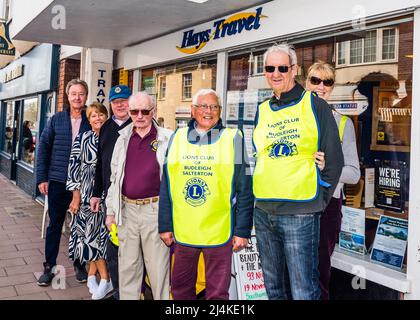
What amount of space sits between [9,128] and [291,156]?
45.6 feet

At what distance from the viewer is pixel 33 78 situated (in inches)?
411

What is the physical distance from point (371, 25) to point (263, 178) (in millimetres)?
1920

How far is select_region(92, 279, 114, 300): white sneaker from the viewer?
3.96 meters

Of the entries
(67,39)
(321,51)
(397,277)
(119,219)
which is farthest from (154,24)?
(397,277)

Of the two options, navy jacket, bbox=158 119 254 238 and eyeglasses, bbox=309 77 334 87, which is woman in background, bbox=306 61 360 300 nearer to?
eyeglasses, bbox=309 77 334 87

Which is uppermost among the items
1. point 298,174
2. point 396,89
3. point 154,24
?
point 154,24

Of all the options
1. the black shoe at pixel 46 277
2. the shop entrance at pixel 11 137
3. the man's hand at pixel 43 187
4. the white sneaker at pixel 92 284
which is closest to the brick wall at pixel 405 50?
the white sneaker at pixel 92 284

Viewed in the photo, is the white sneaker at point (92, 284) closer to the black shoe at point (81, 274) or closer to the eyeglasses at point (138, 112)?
the black shoe at point (81, 274)

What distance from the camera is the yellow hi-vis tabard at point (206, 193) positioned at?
2689 mm

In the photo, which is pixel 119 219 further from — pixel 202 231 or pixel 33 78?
pixel 33 78

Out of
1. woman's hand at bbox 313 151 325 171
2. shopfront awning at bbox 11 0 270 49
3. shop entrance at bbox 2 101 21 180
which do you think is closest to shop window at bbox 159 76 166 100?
shopfront awning at bbox 11 0 270 49

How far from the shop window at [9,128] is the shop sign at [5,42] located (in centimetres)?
347

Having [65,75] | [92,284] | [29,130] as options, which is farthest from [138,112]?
[29,130]

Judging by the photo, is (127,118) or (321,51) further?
(321,51)
